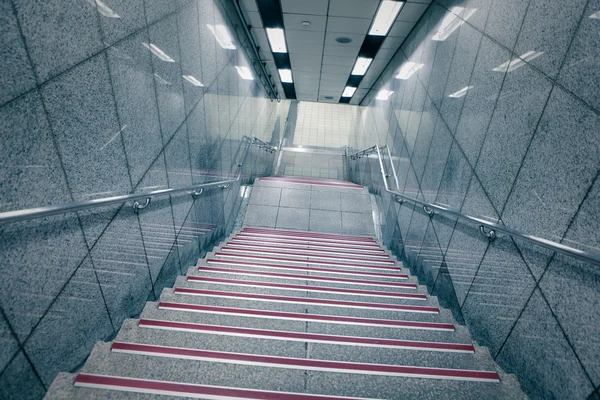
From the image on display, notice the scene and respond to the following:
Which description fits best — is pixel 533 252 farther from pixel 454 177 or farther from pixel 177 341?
pixel 177 341

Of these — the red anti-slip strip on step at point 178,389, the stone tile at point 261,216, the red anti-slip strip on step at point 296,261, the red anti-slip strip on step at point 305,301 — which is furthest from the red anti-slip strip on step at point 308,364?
the stone tile at point 261,216

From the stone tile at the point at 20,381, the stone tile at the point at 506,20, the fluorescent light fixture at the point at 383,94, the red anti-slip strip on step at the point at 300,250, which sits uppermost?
the stone tile at the point at 506,20

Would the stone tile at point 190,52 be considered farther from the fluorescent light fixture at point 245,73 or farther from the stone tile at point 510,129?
the stone tile at point 510,129

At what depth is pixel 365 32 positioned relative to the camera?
500cm

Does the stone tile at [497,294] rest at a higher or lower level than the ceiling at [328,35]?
lower

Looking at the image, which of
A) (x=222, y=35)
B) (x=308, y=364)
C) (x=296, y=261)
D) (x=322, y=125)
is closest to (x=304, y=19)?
(x=222, y=35)

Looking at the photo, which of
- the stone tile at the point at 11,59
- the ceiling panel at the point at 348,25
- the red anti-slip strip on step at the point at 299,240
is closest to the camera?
the stone tile at the point at 11,59

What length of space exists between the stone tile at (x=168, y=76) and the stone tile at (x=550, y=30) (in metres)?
2.65

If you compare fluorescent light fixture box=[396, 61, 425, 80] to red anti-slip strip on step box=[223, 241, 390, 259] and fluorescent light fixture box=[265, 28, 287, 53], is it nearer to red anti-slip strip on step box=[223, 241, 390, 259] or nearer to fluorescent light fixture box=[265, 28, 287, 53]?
fluorescent light fixture box=[265, 28, 287, 53]

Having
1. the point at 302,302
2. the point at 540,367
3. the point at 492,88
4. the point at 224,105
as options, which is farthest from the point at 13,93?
the point at 224,105

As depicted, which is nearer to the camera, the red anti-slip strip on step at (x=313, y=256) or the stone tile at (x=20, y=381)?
the stone tile at (x=20, y=381)

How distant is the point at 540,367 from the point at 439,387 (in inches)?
23.3

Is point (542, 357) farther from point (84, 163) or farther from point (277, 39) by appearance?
point (277, 39)

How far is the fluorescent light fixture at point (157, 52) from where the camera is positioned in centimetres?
205
